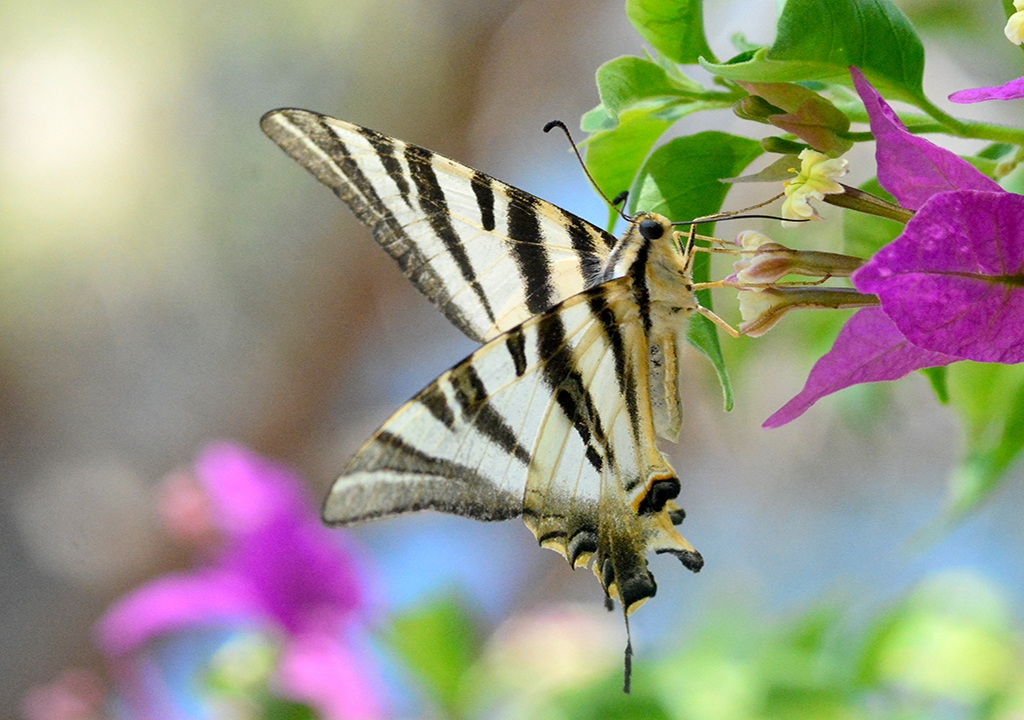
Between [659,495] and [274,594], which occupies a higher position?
[659,495]

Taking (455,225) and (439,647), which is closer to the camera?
(455,225)

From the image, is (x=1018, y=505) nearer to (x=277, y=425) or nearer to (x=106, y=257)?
(x=277, y=425)

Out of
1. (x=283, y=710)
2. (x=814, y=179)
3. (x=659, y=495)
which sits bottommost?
(x=283, y=710)

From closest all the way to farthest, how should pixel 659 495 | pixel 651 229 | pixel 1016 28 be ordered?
pixel 1016 28
pixel 651 229
pixel 659 495

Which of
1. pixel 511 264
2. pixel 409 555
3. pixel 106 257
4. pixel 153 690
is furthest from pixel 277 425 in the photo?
pixel 511 264

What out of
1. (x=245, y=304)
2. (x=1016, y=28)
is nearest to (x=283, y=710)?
(x=1016, y=28)

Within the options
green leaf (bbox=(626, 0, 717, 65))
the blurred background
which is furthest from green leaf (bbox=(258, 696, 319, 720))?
the blurred background

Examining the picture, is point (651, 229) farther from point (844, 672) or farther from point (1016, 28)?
point (844, 672)

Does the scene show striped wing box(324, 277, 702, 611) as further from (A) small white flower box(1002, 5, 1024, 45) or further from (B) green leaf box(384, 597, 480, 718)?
(B) green leaf box(384, 597, 480, 718)
